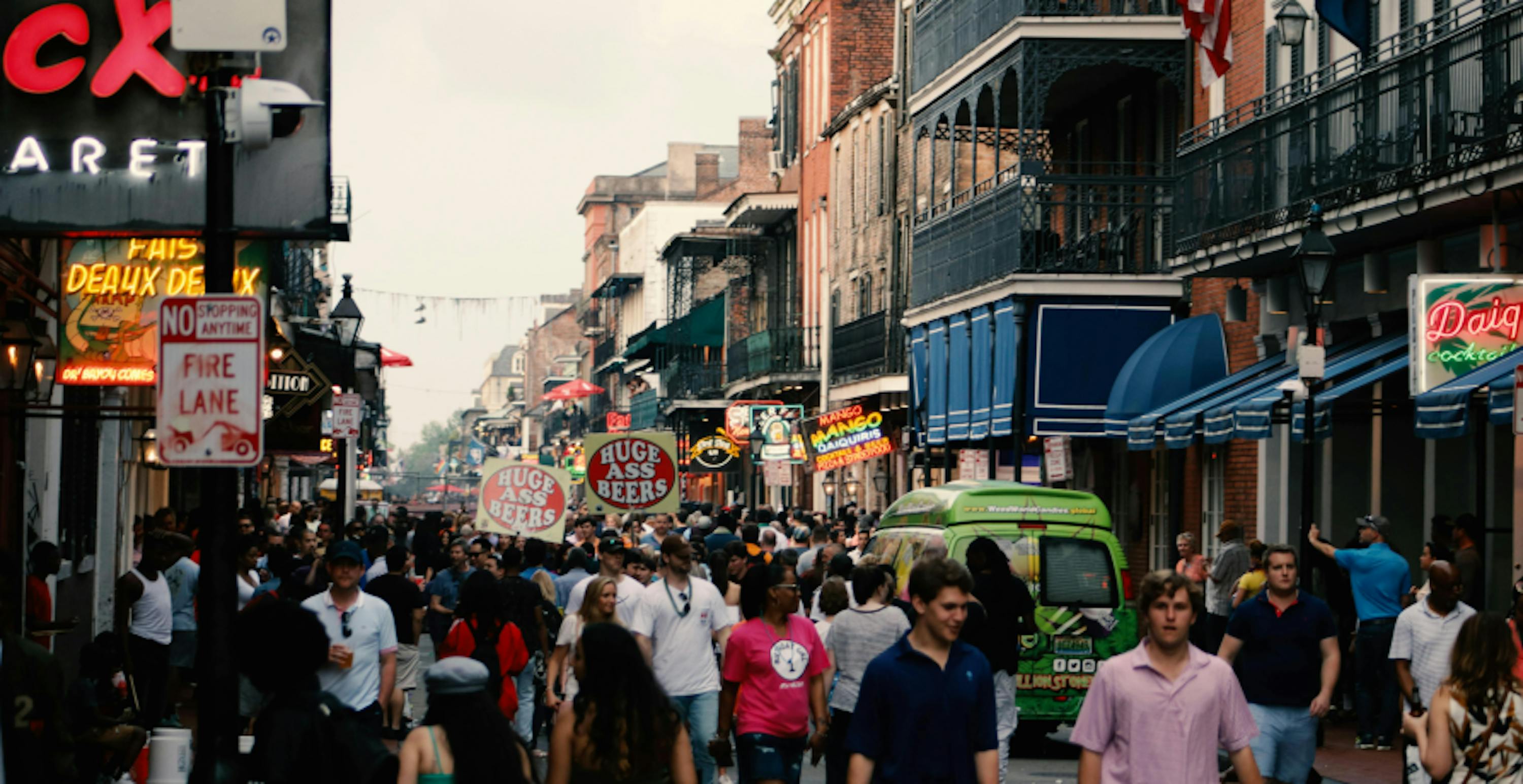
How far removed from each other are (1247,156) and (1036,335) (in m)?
5.79

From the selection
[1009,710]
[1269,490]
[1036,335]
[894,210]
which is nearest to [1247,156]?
[1269,490]

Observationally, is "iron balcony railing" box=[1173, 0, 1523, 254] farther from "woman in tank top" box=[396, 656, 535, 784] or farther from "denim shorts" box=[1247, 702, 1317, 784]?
"woman in tank top" box=[396, 656, 535, 784]

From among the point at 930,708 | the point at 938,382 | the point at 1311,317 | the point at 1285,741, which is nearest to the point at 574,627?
the point at 1285,741

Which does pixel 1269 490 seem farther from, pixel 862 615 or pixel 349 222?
pixel 349 222

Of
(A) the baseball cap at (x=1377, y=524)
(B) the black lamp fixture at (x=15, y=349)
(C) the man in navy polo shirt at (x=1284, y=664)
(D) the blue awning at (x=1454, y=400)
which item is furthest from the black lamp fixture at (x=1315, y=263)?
(B) the black lamp fixture at (x=15, y=349)

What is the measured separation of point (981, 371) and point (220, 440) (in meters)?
21.8

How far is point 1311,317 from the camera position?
1739 cm

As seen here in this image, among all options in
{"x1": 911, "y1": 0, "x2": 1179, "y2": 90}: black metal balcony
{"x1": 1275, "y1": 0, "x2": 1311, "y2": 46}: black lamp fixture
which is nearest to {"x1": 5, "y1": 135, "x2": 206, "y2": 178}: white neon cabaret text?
{"x1": 1275, "y1": 0, "x2": 1311, "y2": 46}: black lamp fixture

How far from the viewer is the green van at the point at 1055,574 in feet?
51.9

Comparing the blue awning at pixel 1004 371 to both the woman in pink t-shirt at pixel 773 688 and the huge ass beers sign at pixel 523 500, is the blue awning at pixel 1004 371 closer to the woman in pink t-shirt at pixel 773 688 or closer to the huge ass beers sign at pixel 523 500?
the huge ass beers sign at pixel 523 500

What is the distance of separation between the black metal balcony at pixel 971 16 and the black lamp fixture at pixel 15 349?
48.7ft

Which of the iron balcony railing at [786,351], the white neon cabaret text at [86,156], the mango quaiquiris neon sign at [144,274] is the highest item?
the iron balcony railing at [786,351]

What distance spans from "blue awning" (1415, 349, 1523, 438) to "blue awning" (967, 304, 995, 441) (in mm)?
12397

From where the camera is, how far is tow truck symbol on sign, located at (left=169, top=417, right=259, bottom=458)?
27.0ft
